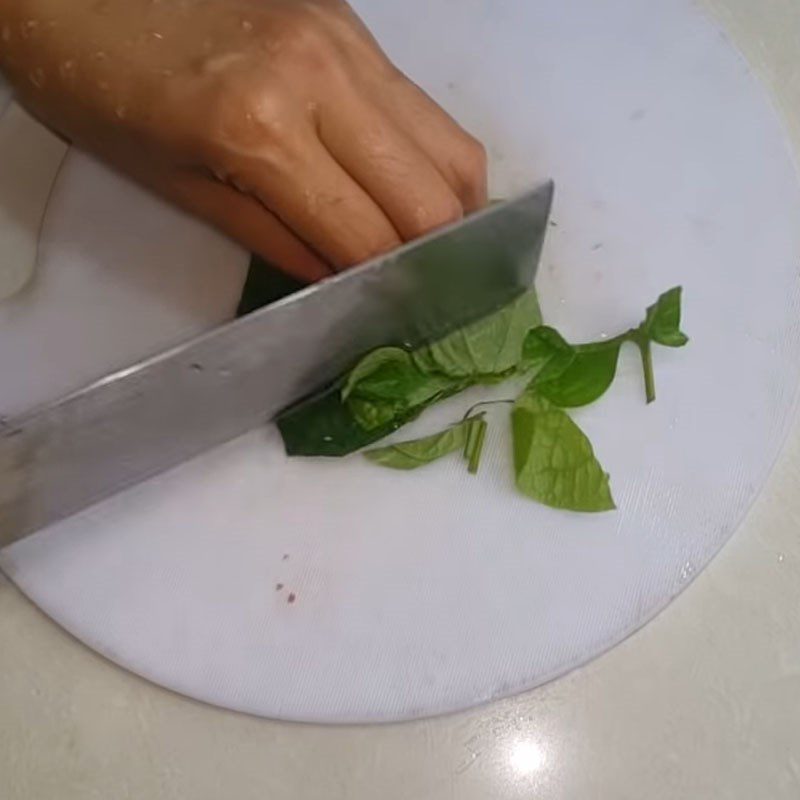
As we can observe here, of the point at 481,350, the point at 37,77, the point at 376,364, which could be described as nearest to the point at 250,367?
the point at 376,364

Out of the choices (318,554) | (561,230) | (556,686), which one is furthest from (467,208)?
(556,686)

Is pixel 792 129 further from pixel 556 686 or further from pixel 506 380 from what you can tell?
pixel 556 686

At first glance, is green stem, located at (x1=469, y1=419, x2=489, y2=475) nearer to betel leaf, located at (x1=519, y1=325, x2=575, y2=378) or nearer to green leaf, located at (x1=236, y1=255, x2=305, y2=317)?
betel leaf, located at (x1=519, y1=325, x2=575, y2=378)

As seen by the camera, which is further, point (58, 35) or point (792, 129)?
point (792, 129)

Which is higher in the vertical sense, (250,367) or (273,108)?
(273,108)

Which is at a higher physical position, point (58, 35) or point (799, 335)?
point (58, 35)

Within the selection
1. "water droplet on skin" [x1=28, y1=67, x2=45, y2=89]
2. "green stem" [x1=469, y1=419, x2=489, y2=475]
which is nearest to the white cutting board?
"green stem" [x1=469, y1=419, x2=489, y2=475]

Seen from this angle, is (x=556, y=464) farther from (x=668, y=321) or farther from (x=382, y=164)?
(x=382, y=164)
